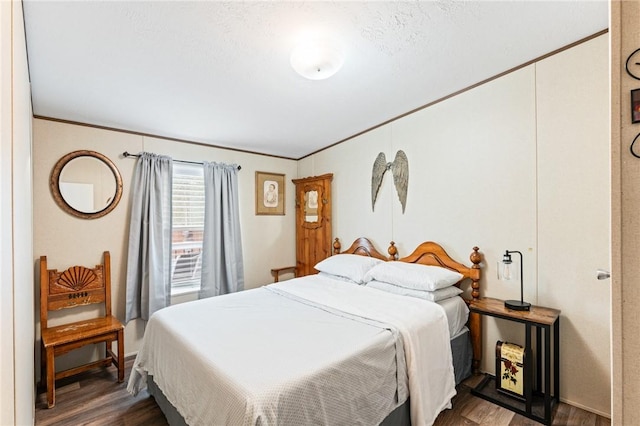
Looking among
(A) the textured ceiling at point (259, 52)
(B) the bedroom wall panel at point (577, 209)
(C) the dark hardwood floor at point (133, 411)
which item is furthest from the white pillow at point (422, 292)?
(A) the textured ceiling at point (259, 52)

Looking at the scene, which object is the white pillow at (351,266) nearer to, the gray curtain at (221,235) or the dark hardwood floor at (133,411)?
the gray curtain at (221,235)

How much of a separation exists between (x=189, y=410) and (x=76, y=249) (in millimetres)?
2173

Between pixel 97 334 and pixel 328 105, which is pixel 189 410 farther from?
pixel 328 105

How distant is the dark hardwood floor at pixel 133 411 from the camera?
2018 mm

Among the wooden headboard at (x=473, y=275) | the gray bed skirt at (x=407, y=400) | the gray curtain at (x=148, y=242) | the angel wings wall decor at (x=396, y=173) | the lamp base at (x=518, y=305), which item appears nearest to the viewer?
the gray bed skirt at (x=407, y=400)

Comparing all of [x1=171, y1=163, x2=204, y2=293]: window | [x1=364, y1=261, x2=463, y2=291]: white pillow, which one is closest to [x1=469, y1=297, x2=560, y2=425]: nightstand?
[x1=364, y1=261, x2=463, y2=291]: white pillow

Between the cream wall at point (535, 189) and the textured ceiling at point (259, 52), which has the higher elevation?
the textured ceiling at point (259, 52)

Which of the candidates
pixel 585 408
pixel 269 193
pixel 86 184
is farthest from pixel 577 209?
pixel 86 184

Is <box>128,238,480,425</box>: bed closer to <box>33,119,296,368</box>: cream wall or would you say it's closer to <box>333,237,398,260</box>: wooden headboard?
<box>333,237,398,260</box>: wooden headboard

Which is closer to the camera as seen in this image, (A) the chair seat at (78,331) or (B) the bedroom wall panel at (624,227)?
(B) the bedroom wall panel at (624,227)

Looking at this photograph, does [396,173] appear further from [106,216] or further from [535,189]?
[106,216]

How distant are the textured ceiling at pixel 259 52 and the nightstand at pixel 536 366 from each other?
6.16 feet

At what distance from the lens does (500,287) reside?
250 cm

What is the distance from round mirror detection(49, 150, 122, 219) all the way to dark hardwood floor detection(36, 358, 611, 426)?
1560 millimetres
